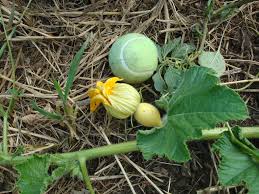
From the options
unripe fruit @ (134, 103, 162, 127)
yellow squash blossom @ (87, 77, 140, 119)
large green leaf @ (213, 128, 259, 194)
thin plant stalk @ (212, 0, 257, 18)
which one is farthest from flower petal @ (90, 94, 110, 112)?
thin plant stalk @ (212, 0, 257, 18)

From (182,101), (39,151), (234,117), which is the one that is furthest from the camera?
(39,151)

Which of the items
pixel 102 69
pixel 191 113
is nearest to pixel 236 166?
pixel 191 113

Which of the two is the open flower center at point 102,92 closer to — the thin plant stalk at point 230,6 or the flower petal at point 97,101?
the flower petal at point 97,101

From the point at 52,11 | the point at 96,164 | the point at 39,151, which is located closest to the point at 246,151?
the point at 96,164

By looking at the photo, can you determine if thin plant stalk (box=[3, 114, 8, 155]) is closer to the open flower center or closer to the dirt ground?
the dirt ground

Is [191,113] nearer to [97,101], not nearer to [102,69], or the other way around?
[97,101]

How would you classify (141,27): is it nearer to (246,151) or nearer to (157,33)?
(157,33)
